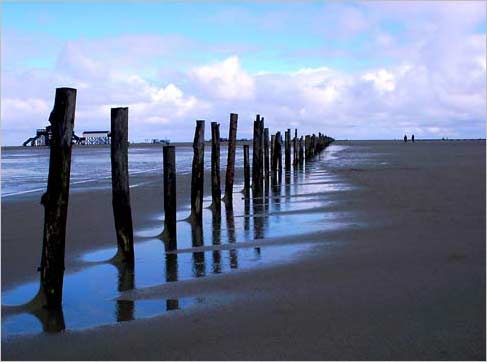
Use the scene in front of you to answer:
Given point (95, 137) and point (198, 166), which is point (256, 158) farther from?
point (95, 137)

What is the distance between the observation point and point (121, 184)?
6379 mm

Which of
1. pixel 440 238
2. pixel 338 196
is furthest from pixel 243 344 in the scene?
pixel 338 196

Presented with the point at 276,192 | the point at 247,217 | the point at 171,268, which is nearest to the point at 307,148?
the point at 276,192

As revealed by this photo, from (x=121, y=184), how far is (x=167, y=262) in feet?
3.51

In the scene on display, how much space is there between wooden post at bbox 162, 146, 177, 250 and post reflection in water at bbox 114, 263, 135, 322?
48.6 inches

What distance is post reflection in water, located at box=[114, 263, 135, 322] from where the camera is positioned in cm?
432

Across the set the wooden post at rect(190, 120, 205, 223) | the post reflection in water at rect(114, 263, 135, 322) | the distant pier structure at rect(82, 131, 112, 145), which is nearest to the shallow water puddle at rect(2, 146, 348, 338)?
the post reflection in water at rect(114, 263, 135, 322)

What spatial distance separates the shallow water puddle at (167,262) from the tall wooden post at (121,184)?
0.76 feet

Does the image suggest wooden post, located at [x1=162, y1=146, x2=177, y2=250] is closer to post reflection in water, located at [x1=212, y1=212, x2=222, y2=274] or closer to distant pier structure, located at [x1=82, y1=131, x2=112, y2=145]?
post reflection in water, located at [x1=212, y1=212, x2=222, y2=274]

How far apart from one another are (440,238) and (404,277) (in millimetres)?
1870

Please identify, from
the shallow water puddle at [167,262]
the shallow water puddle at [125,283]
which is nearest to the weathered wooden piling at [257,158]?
the shallow water puddle at [167,262]

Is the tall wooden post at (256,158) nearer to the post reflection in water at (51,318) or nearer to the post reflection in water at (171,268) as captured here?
the post reflection in water at (171,268)

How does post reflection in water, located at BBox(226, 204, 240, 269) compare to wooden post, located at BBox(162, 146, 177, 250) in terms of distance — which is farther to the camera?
wooden post, located at BBox(162, 146, 177, 250)

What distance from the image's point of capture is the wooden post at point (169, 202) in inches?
301
